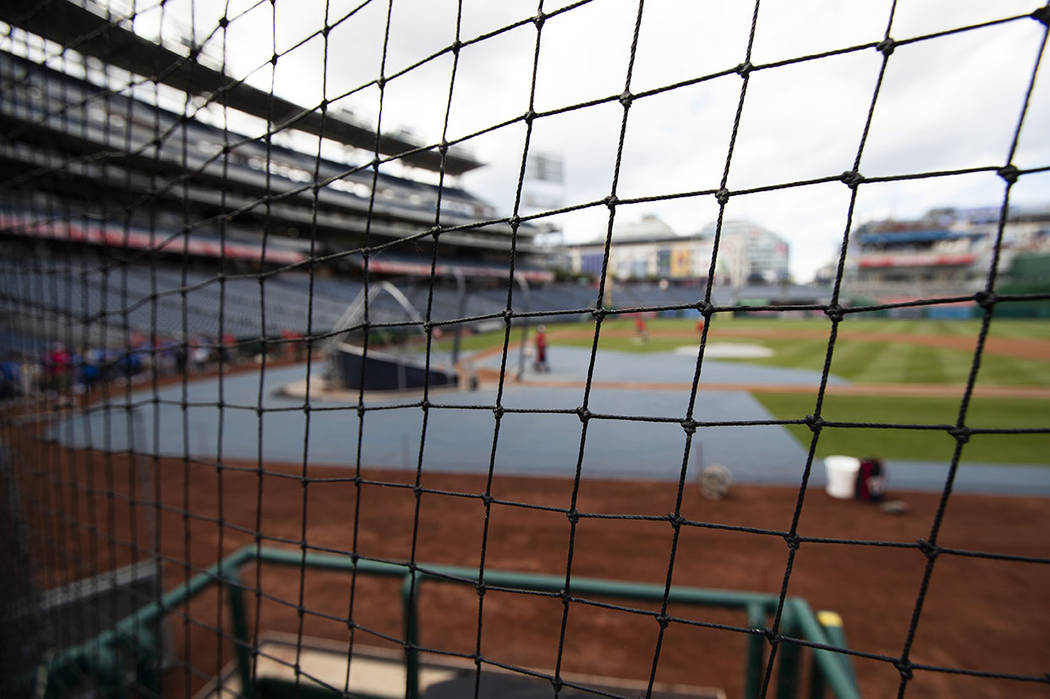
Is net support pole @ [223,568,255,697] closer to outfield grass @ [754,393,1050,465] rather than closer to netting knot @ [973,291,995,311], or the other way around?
netting knot @ [973,291,995,311]

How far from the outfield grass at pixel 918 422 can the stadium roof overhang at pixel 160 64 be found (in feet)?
21.9

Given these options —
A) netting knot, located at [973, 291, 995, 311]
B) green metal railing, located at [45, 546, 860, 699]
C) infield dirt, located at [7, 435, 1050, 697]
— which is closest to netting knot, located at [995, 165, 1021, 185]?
netting knot, located at [973, 291, 995, 311]

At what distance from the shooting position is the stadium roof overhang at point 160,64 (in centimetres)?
241

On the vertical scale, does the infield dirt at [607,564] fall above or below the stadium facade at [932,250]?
below

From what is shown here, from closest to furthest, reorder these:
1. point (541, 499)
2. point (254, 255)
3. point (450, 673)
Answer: point (450, 673)
point (541, 499)
point (254, 255)

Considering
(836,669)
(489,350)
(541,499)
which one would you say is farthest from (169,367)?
(836,669)

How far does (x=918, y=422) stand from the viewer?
8562mm

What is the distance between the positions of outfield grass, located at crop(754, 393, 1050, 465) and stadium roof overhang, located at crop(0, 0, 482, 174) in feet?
21.9

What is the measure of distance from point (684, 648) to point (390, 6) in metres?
4.42

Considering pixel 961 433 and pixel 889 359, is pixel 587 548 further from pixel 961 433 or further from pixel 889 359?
pixel 889 359

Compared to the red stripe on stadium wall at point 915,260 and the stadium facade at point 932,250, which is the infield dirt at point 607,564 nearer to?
the stadium facade at point 932,250

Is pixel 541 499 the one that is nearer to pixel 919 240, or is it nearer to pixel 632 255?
pixel 919 240

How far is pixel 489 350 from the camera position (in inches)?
760

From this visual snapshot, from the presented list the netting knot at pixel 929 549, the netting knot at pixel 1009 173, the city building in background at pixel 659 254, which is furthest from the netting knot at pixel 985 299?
the city building in background at pixel 659 254
